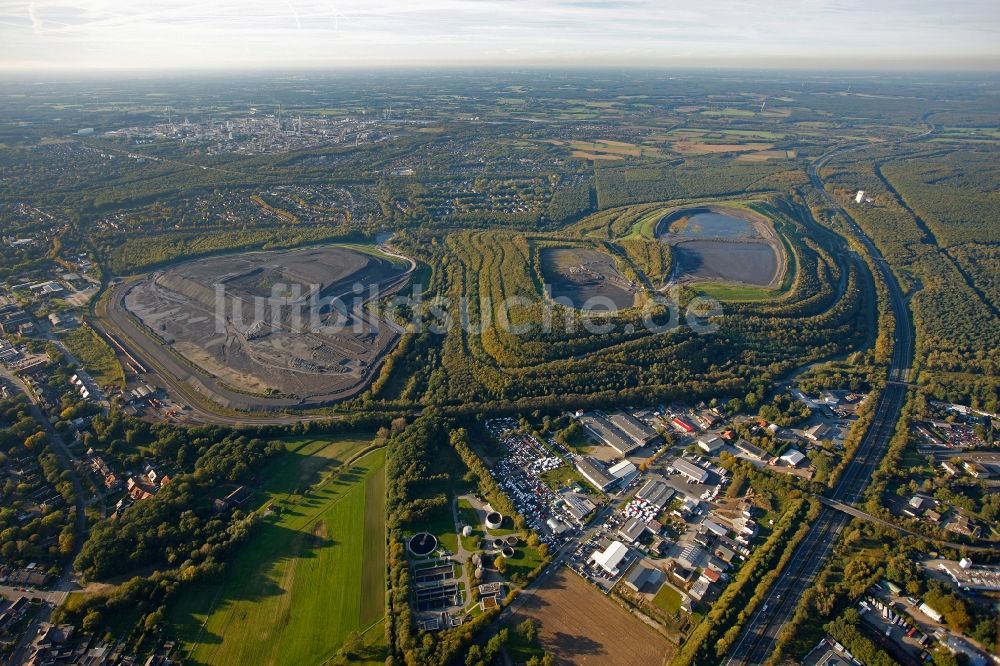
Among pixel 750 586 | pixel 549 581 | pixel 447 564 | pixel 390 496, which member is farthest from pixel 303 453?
pixel 750 586

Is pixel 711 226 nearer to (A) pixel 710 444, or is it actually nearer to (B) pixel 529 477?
(A) pixel 710 444

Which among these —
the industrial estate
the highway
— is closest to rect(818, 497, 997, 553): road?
the industrial estate

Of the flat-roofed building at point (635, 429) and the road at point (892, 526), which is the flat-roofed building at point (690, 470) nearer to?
the flat-roofed building at point (635, 429)

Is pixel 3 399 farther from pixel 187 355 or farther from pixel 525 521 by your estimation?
pixel 525 521

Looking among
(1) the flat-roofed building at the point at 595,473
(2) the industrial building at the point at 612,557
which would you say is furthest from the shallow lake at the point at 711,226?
(2) the industrial building at the point at 612,557

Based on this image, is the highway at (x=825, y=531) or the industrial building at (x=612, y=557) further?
the industrial building at (x=612, y=557)

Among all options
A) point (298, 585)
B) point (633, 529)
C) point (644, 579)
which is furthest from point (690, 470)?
point (298, 585)
